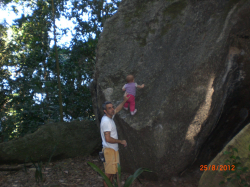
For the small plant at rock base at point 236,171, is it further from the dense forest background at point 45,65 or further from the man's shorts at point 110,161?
the dense forest background at point 45,65

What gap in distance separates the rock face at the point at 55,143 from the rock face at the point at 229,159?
344 cm

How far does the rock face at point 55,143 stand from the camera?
5.37 metres

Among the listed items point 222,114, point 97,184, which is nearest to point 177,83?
point 222,114

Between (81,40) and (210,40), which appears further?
(81,40)

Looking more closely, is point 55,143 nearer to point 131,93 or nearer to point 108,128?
point 131,93

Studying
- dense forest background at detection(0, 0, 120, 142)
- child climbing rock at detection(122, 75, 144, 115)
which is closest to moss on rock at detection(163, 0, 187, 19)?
child climbing rock at detection(122, 75, 144, 115)

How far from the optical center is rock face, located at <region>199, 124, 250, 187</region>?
2.95 meters

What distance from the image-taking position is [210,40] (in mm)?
4094

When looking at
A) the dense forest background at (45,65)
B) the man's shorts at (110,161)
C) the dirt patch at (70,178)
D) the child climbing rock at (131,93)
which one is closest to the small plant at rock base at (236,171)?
the dirt patch at (70,178)

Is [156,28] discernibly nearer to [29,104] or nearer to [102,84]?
[102,84]

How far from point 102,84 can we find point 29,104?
19.1 ft

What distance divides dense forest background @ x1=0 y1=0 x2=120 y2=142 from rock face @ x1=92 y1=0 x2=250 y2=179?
5.34 meters

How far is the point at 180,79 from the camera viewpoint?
3998mm

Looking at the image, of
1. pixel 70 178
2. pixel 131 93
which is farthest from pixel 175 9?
pixel 70 178
